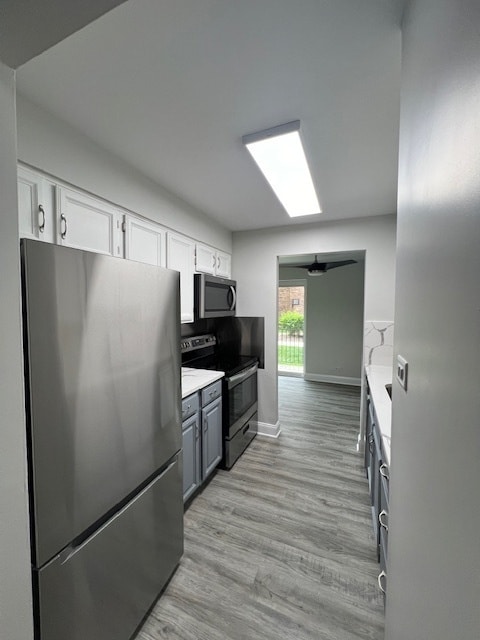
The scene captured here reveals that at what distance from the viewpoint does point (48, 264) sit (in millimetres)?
858

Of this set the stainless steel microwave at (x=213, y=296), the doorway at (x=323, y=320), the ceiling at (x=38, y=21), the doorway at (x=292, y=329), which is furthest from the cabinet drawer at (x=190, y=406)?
the doorway at (x=292, y=329)

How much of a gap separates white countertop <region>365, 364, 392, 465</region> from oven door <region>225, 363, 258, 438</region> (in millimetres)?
1216

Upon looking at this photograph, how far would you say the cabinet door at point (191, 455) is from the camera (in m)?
1.96

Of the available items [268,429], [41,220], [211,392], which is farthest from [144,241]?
[268,429]

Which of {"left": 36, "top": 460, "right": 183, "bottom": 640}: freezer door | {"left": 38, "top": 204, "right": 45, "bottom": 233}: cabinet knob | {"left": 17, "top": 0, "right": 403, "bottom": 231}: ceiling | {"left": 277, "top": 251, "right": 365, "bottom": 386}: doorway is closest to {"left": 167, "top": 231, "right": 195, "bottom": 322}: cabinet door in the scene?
{"left": 17, "top": 0, "right": 403, "bottom": 231}: ceiling

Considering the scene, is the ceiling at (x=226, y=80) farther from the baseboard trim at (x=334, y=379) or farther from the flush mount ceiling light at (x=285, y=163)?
the baseboard trim at (x=334, y=379)

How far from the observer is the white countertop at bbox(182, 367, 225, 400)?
2.00 meters

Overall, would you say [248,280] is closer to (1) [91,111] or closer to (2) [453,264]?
(1) [91,111]

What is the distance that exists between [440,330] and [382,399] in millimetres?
1598

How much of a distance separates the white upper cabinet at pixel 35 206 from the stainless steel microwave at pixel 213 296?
4.13ft

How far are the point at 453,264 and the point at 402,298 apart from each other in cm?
47

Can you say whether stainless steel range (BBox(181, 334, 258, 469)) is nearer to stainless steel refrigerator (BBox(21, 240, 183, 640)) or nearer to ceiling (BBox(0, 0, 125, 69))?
stainless steel refrigerator (BBox(21, 240, 183, 640))

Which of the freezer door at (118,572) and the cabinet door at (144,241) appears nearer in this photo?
the freezer door at (118,572)

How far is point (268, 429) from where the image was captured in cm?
327
